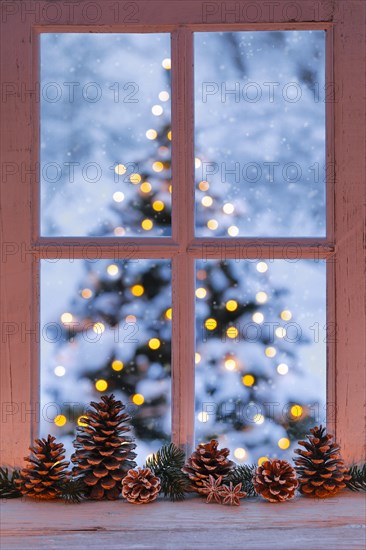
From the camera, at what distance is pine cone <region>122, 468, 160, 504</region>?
1093 millimetres

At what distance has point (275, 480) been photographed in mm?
1097

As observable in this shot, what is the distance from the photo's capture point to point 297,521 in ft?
3.38

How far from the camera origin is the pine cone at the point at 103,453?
1.11 m

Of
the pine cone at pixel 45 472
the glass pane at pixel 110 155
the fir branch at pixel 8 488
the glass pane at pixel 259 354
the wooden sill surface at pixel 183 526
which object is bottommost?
the wooden sill surface at pixel 183 526

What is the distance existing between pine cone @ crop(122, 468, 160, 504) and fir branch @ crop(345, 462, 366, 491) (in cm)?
39

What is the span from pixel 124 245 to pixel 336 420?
1.84ft

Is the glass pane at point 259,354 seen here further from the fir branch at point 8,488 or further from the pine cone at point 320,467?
the fir branch at point 8,488

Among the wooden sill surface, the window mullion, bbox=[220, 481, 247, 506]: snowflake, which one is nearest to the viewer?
the wooden sill surface

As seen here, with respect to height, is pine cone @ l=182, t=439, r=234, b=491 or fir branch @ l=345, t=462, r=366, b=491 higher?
pine cone @ l=182, t=439, r=234, b=491

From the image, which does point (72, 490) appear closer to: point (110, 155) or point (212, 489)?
point (212, 489)

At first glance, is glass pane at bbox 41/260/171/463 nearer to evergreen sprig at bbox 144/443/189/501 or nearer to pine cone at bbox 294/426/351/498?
evergreen sprig at bbox 144/443/189/501

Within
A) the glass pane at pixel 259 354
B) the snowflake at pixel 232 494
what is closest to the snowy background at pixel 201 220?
the glass pane at pixel 259 354

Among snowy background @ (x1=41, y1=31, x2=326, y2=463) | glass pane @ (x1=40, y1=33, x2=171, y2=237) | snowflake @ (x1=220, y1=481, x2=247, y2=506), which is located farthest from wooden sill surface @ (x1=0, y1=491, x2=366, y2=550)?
glass pane @ (x1=40, y1=33, x2=171, y2=237)

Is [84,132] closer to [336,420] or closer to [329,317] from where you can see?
[329,317]
